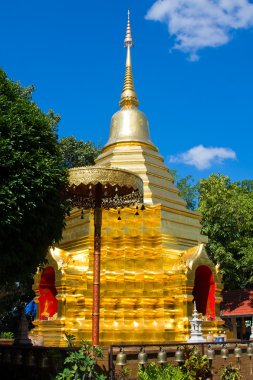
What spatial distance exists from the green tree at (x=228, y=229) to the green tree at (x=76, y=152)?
7911 millimetres

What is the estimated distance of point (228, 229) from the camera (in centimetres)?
2578

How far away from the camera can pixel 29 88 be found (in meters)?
27.1

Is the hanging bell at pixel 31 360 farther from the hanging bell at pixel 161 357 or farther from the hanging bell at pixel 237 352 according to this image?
the hanging bell at pixel 237 352

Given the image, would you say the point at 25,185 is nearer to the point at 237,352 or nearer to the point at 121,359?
the point at 121,359

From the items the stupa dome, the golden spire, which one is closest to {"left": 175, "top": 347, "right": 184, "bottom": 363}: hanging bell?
the stupa dome

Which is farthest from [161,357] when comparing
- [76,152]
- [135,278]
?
[76,152]

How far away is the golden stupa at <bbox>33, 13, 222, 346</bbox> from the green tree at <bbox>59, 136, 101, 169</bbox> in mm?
10064

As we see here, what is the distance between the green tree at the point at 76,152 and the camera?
2956 cm

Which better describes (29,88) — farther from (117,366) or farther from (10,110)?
(117,366)

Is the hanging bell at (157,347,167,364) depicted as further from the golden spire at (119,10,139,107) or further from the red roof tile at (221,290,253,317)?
the golden spire at (119,10,139,107)

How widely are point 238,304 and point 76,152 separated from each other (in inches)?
531

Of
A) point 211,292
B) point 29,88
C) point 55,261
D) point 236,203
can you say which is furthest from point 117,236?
point 29,88

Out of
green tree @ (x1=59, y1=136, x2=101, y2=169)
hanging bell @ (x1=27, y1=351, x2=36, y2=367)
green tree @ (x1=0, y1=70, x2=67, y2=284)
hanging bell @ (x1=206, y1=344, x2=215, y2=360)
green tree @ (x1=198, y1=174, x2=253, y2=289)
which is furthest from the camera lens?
green tree @ (x1=59, y1=136, x2=101, y2=169)

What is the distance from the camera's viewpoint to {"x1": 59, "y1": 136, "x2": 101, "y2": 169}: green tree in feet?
97.0
